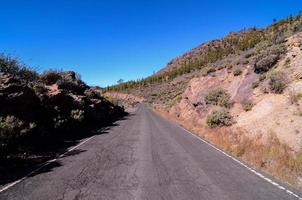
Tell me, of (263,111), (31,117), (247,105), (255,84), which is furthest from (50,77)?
(263,111)

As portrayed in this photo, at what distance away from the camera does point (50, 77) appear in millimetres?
25859

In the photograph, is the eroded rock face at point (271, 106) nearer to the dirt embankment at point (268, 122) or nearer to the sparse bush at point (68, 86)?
the dirt embankment at point (268, 122)

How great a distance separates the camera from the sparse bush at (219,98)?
25400mm

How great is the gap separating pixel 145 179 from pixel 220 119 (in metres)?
14.7

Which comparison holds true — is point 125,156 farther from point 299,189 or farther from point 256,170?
point 299,189

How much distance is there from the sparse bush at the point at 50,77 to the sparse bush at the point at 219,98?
44.4 ft

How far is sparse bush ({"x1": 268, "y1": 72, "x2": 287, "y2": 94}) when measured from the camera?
63.3ft

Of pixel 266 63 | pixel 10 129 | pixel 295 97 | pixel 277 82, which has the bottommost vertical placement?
pixel 10 129

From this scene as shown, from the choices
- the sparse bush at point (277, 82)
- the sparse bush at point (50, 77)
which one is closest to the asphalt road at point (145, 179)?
the sparse bush at point (277, 82)

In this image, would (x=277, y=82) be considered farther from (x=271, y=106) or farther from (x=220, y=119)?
(x=220, y=119)

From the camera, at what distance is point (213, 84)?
3369 centimetres

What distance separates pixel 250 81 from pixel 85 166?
59.3 ft

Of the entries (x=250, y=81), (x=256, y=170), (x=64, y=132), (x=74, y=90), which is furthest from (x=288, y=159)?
(x=74, y=90)

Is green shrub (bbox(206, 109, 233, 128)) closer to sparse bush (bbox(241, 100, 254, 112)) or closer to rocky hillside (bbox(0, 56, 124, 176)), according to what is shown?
sparse bush (bbox(241, 100, 254, 112))
